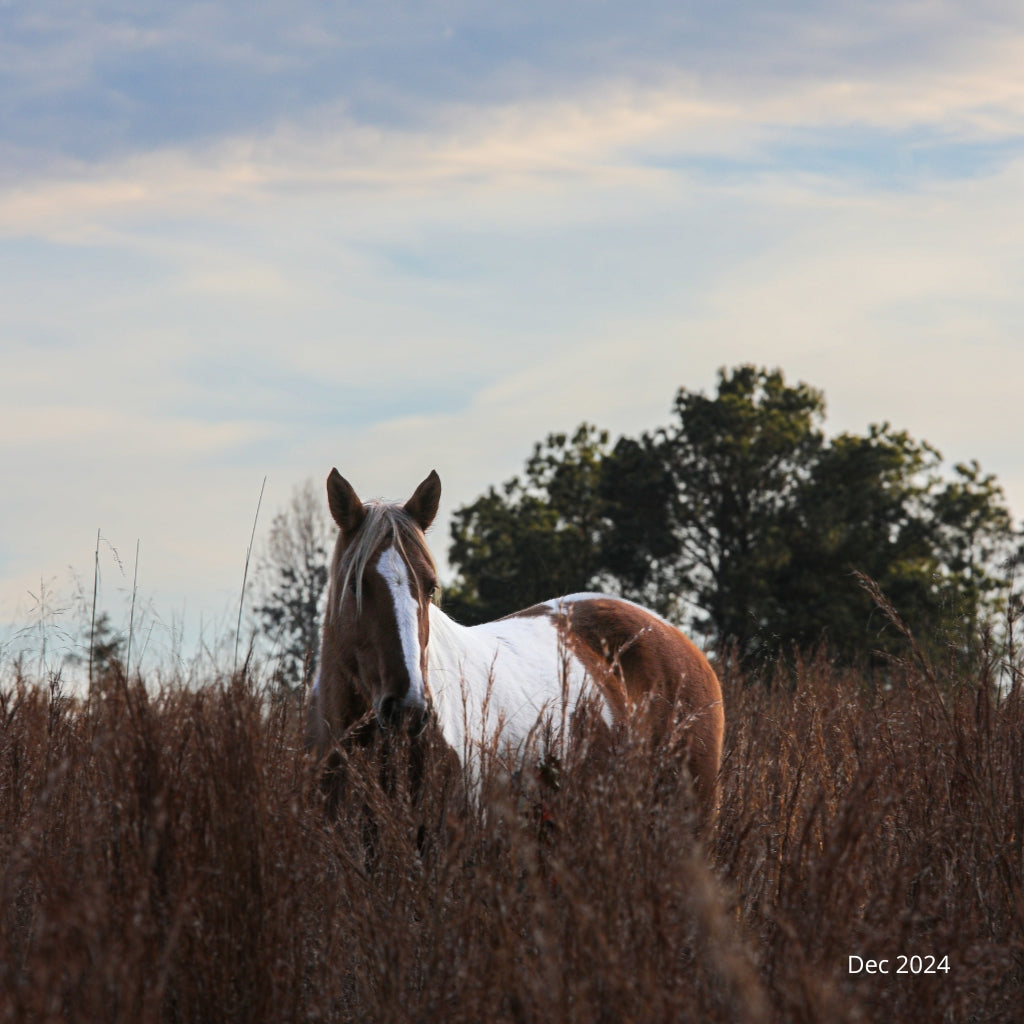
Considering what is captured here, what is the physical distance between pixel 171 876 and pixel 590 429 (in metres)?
32.6

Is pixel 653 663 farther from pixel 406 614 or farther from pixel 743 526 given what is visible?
pixel 743 526

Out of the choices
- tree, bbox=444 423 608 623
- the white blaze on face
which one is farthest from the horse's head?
tree, bbox=444 423 608 623

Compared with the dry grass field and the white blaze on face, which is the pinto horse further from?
the dry grass field

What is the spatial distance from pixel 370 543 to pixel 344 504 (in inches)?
13.2

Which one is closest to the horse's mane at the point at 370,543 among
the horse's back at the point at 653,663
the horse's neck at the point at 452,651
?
the horse's neck at the point at 452,651

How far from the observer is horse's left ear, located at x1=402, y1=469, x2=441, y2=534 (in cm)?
443

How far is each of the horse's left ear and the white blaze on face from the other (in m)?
0.47

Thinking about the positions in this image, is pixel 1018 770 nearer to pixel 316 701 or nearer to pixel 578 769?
pixel 578 769

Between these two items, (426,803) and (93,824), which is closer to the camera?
(93,824)

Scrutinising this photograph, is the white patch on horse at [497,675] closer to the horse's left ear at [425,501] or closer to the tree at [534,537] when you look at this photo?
the horse's left ear at [425,501]

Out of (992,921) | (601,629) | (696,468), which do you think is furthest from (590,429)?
(992,921)

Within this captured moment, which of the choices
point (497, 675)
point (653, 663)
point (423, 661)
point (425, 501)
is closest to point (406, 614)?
point (423, 661)

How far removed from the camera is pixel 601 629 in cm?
552

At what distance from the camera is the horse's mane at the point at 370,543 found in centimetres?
403
